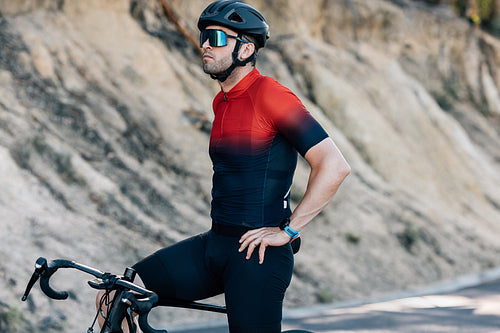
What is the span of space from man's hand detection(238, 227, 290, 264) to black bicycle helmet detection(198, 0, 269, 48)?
37.7 inches

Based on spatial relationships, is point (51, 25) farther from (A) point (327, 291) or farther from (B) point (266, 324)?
(B) point (266, 324)

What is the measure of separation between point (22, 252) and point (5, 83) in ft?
13.3

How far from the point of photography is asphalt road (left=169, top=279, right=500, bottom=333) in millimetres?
7262

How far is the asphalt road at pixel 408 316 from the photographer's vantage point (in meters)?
7.26

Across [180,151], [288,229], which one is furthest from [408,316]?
[288,229]

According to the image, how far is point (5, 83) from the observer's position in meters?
10.6

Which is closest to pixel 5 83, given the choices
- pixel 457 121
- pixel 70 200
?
pixel 70 200

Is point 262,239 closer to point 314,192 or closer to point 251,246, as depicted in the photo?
point 251,246

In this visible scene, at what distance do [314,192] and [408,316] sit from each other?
221 inches

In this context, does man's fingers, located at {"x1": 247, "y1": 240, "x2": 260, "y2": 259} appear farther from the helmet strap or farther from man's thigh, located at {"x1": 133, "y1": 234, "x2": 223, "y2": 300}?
the helmet strap

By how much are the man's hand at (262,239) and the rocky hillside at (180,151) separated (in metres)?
4.37

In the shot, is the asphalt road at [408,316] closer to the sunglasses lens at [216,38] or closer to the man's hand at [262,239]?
the man's hand at [262,239]

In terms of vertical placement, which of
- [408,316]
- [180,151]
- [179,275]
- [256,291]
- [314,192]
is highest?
[180,151]

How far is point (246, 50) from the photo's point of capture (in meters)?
3.21
